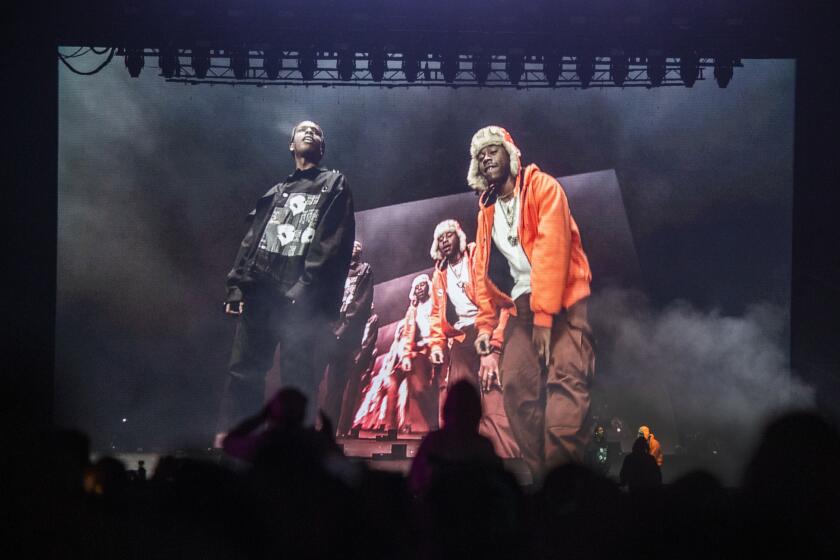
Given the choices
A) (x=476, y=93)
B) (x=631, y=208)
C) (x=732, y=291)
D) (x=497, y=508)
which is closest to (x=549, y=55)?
(x=476, y=93)

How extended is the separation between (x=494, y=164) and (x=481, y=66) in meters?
1.00

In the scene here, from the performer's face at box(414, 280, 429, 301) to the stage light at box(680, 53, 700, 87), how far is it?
3.38m

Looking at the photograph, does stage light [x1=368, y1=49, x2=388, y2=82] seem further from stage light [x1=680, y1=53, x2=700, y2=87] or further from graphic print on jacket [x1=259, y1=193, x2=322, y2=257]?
stage light [x1=680, y1=53, x2=700, y2=87]

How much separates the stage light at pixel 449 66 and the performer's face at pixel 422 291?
6.80ft

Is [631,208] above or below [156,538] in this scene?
above

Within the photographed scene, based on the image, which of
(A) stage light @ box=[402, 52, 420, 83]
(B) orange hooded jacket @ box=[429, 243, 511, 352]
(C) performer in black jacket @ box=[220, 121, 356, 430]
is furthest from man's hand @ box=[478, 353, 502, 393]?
(A) stage light @ box=[402, 52, 420, 83]

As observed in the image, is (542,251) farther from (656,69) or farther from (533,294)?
(656,69)

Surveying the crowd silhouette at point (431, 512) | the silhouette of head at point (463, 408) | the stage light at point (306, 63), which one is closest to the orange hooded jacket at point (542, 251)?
the stage light at point (306, 63)

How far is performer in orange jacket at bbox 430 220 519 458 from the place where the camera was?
9977 mm

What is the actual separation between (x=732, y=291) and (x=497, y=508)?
859cm

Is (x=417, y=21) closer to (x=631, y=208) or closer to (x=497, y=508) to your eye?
(x=631, y=208)

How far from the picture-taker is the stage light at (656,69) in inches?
396

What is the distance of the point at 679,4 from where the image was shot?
9.67 metres

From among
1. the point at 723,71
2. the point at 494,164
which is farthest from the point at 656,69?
the point at 494,164
